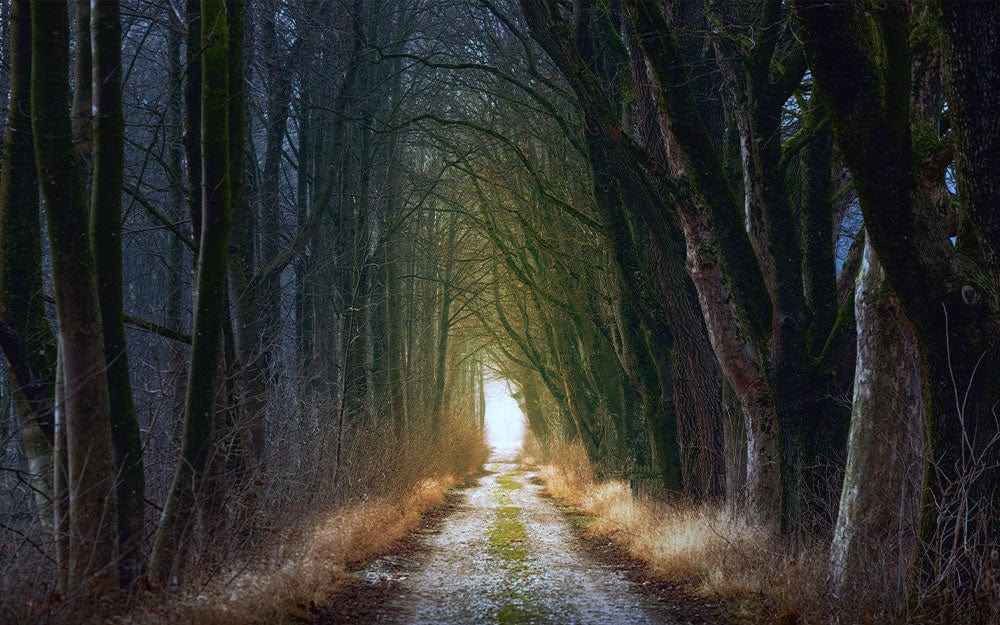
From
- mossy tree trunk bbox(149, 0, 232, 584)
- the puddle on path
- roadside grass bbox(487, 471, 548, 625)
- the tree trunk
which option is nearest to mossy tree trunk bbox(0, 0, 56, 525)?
mossy tree trunk bbox(149, 0, 232, 584)

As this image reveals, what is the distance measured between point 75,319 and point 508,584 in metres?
4.92

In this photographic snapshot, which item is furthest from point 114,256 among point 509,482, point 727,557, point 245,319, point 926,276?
point 509,482

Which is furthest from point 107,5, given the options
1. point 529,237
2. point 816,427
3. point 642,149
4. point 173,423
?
point 529,237

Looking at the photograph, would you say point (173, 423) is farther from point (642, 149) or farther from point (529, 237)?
point (529, 237)

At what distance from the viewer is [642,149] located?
28.0 ft

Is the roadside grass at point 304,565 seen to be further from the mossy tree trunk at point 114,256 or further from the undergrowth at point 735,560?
the undergrowth at point 735,560

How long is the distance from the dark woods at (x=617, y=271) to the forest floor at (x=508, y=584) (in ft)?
3.89

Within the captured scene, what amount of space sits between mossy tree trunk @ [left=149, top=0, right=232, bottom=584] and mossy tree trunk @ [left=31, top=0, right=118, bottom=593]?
64 cm

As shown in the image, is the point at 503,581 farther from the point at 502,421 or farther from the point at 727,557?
the point at 502,421

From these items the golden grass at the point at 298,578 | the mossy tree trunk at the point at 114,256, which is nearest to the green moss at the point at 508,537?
Result: the golden grass at the point at 298,578

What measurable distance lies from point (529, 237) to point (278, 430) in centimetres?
923

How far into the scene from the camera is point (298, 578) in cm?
645

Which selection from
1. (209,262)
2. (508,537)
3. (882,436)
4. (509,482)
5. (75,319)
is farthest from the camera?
(509,482)

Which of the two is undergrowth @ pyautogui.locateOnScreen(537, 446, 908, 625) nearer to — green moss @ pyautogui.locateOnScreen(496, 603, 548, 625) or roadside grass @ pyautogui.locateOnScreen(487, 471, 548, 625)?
roadside grass @ pyautogui.locateOnScreen(487, 471, 548, 625)
